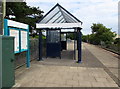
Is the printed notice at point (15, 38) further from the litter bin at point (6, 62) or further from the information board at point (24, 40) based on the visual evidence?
the litter bin at point (6, 62)

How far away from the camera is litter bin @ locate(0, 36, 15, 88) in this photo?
351 cm

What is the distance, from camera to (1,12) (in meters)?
8.62

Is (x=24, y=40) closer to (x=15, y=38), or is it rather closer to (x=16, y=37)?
(x=16, y=37)

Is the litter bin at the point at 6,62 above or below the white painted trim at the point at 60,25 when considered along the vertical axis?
below

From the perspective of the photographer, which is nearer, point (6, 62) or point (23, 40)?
point (6, 62)

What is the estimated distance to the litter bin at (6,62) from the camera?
3.51 m

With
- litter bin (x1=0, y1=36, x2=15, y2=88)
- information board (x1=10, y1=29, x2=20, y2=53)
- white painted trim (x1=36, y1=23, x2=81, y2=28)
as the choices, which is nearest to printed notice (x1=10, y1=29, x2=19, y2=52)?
information board (x1=10, y1=29, x2=20, y2=53)

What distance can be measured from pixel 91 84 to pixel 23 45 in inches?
133

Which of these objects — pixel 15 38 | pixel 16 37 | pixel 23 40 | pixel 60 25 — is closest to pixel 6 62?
pixel 15 38

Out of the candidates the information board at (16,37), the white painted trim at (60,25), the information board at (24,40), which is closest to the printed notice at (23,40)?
the information board at (24,40)

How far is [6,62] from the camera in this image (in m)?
3.68

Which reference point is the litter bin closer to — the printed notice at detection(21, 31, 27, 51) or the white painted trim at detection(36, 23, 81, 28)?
the printed notice at detection(21, 31, 27, 51)

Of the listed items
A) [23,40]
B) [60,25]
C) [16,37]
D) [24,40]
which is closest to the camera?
[16,37]

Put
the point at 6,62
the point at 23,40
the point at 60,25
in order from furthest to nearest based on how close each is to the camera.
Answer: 1. the point at 60,25
2. the point at 23,40
3. the point at 6,62
